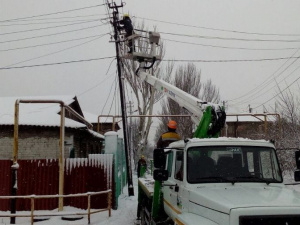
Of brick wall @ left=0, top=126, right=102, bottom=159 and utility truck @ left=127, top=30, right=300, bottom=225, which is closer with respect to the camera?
utility truck @ left=127, top=30, right=300, bottom=225

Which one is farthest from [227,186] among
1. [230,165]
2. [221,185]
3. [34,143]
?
[34,143]

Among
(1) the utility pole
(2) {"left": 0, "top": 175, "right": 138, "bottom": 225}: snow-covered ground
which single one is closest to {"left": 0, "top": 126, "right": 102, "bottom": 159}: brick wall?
(1) the utility pole

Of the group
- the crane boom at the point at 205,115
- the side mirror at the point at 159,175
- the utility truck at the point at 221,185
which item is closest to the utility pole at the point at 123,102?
the crane boom at the point at 205,115

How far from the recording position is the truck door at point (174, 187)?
523 centimetres

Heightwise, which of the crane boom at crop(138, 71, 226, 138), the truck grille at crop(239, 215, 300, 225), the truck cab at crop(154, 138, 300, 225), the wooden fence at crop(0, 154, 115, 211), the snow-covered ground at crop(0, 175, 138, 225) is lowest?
the snow-covered ground at crop(0, 175, 138, 225)

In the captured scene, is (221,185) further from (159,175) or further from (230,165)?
(159,175)

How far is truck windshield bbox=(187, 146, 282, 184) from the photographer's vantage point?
484cm

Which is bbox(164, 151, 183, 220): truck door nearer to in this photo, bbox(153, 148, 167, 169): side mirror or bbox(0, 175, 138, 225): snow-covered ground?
bbox(153, 148, 167, 169): side mirror

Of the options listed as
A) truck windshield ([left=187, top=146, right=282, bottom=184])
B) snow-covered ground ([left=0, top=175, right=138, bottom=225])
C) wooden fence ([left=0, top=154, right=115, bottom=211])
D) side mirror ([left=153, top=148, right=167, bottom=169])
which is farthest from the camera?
wooden fence ([left=0, top=154, right=115, bottom=211])

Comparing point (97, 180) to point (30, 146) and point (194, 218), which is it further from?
point (194, 218)

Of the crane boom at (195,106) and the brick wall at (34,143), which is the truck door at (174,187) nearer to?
the crane boom at (195,106)

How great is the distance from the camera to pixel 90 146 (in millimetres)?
23625

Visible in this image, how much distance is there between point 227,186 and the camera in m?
4.65

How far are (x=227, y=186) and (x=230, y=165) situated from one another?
0.40 meters
